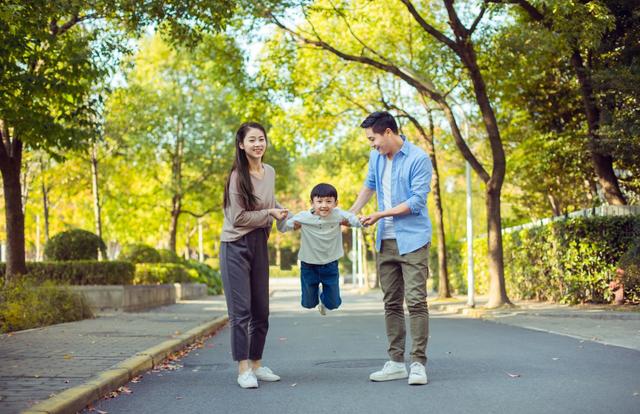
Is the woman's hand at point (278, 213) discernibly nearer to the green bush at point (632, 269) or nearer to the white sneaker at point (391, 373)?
the white sneaker at point (391, 373)

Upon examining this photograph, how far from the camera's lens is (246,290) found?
22.1ft

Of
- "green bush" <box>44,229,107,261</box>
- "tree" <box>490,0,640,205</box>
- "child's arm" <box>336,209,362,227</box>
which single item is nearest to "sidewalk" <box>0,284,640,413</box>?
"child's arm" <box>336,209,362,227</box>

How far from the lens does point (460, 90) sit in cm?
2428

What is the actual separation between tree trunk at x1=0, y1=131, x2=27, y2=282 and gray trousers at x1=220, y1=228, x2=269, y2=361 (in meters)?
11.3

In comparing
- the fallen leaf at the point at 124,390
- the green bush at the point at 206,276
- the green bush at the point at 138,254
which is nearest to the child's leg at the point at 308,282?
the fallen leaf at the point at 124,390

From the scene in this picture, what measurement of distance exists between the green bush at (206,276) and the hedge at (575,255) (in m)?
16.6

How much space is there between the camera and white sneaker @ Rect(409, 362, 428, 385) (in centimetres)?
644

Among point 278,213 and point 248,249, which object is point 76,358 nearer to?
point 248,249

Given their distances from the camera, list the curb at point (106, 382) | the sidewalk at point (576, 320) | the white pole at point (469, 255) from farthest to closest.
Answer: the white pole at point (469, 255), the sidewalk at point (576, 320), the curb at point (106, 382)

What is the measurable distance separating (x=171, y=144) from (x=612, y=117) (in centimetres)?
2474

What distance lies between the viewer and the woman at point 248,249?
670 centimetres

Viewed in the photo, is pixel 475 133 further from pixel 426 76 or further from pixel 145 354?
pixel 145 354

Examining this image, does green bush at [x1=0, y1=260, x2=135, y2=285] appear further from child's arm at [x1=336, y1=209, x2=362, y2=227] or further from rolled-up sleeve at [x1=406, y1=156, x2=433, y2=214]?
rolled-up sleeve at [x1=406, y1=156, x2=433, y2=214]

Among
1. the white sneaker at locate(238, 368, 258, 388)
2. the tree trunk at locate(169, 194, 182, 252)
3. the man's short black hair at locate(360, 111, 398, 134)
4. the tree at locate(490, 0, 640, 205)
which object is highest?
the tree at locate(490, 0, 640, 205)
